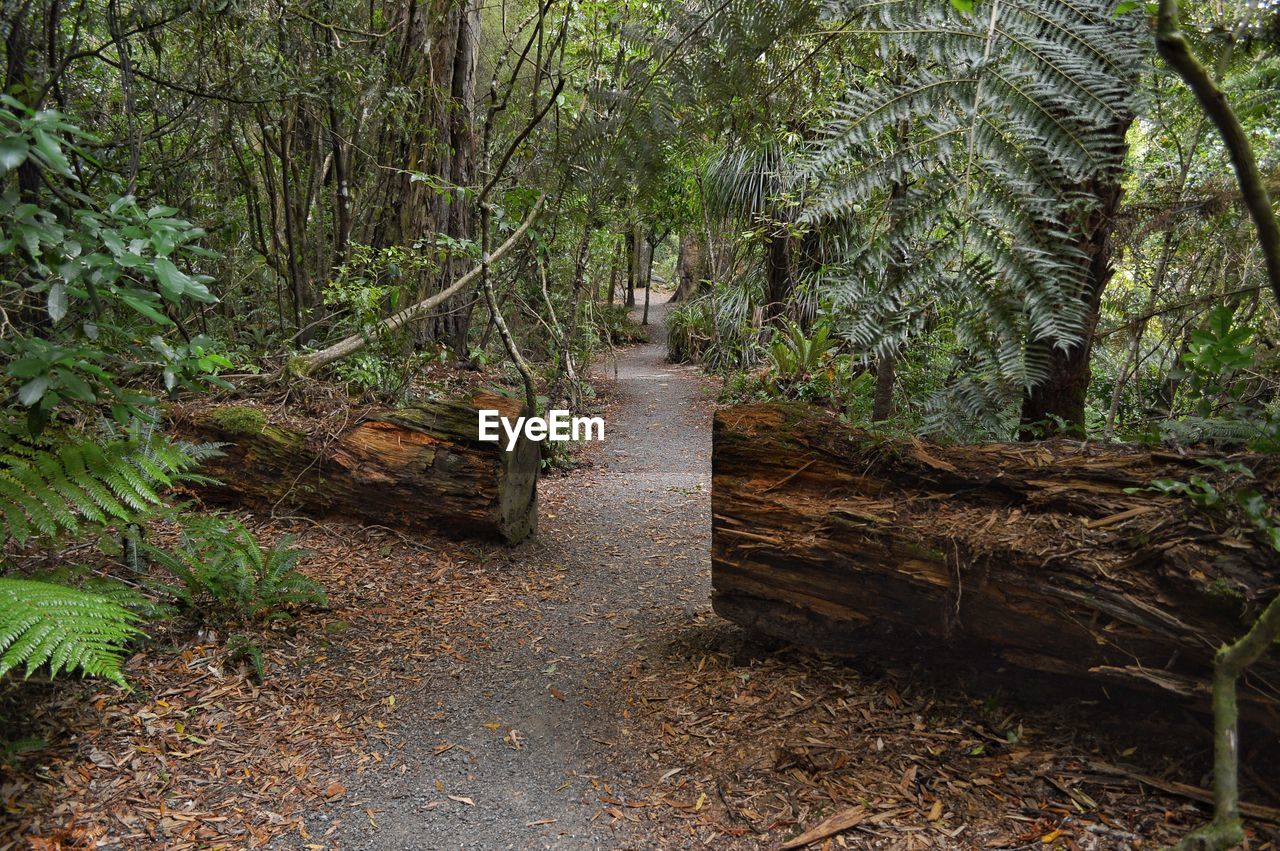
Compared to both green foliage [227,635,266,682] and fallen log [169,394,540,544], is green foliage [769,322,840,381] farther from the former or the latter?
green foliage [227,635,266,682]

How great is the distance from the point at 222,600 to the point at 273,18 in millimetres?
4594

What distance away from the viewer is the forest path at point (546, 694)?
2455 mm

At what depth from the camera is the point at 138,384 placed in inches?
209

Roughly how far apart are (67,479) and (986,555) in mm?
3460

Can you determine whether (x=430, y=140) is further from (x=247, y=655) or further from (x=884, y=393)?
(x=247, y=655)

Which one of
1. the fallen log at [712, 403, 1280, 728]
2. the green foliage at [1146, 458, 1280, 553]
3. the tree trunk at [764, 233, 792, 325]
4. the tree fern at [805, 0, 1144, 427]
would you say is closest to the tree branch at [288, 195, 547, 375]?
the fallen log at [712, 403, 1280, 728]

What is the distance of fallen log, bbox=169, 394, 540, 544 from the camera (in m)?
4.71

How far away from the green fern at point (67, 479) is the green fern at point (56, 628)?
428mm

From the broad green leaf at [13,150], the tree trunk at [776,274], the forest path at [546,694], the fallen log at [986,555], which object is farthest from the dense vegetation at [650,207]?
the tree trunk at [776,274]

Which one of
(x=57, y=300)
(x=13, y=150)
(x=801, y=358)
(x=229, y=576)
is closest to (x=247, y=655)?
(x=229, y=576)

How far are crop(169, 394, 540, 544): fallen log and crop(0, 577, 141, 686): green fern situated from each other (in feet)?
7.97

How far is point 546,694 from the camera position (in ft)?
10.6

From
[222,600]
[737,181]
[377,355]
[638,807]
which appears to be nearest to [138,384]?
[377,355]

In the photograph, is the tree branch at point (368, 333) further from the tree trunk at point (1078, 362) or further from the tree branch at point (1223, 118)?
the tree branch at point (1223, 118)
